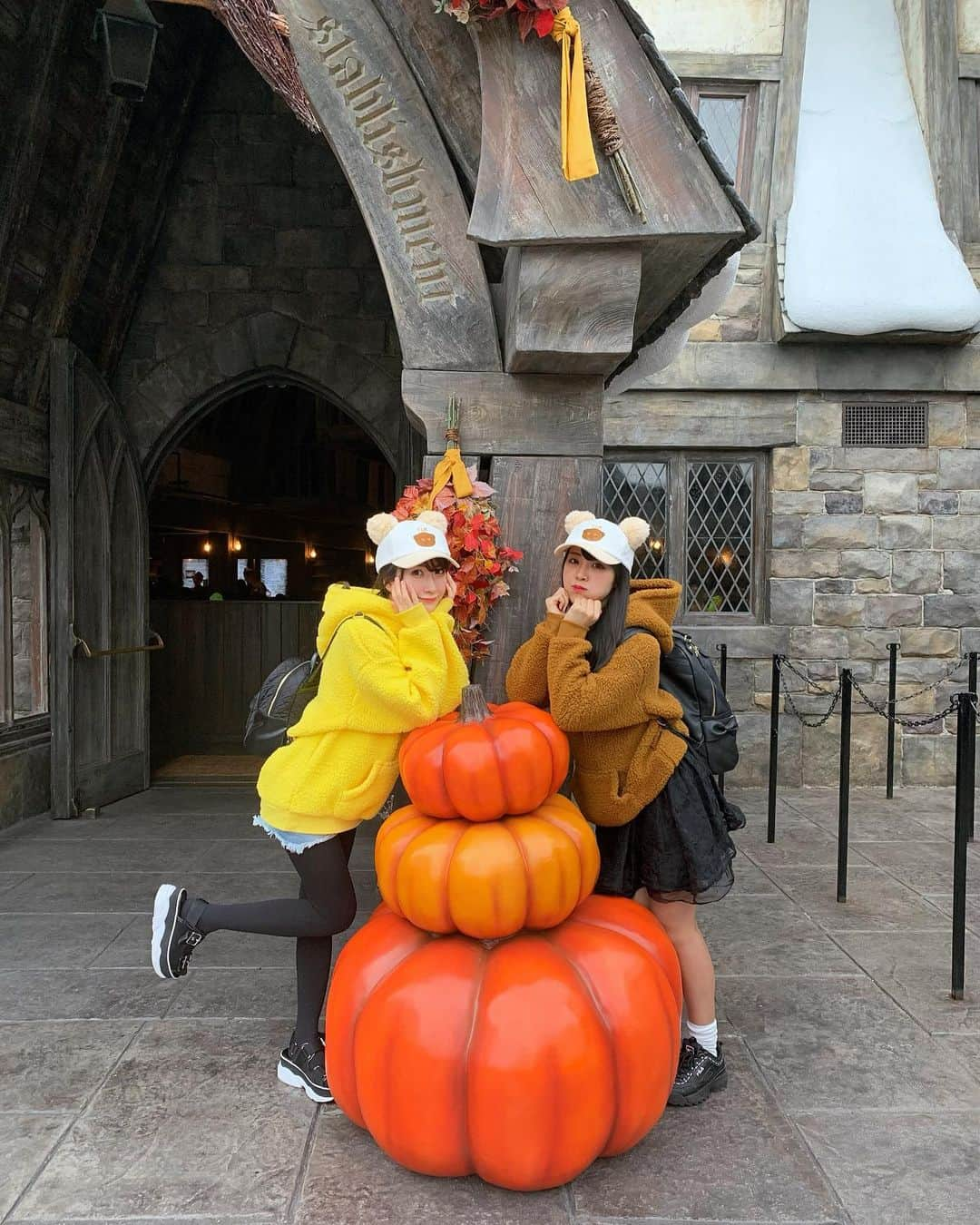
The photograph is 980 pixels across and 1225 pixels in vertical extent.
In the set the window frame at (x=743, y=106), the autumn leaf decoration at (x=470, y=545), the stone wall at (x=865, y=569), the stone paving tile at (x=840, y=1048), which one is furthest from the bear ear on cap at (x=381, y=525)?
the window frame at (x=743, y=106)

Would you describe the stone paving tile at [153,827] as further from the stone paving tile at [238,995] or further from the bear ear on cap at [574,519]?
the bear ear on cap at [574,519]

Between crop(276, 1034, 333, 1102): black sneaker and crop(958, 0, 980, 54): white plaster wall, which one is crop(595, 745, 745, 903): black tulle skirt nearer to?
crop(276, 1034, 333, 1102): black sneaker

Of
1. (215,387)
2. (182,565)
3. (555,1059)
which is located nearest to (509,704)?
(555,1059)

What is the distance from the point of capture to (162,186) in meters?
6.88

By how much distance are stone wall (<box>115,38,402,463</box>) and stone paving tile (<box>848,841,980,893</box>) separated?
4567mm

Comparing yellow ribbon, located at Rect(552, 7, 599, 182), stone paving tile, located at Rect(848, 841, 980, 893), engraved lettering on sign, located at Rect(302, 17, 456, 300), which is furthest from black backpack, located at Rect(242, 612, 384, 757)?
stone paving tile, located at Rect(848, 841, 980, 893)

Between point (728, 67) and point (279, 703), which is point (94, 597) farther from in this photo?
point (728, 67)

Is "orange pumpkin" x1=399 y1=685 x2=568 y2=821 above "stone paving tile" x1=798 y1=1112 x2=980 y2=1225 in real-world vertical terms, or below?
above

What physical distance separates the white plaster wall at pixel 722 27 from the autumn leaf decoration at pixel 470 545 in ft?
16.4

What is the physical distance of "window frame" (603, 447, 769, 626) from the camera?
7000 millimetres

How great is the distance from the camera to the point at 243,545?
52.0ft

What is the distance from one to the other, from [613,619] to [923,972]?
2.24 meters

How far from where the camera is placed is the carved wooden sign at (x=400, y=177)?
3.12 meters

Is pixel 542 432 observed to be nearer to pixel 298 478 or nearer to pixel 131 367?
pixel 131 367
